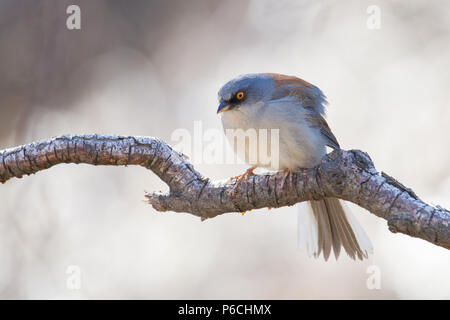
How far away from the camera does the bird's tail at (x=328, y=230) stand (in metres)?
3.88

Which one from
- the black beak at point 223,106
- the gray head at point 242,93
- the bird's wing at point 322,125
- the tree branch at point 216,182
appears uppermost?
the gray head at point 242,93

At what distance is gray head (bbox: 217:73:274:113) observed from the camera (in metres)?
3.76

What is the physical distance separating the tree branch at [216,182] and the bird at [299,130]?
326mm

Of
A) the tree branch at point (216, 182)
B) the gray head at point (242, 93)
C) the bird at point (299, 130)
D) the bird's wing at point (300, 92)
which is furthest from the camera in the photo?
the bird's wing at point (300, 92)

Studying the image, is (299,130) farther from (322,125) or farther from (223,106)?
(223,106)

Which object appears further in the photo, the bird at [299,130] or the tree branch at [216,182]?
the bird at [299,130]

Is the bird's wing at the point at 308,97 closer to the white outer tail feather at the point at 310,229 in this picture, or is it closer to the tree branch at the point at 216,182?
the white outer tail feather at the point at 310,229

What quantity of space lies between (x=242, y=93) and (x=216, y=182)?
86 cm

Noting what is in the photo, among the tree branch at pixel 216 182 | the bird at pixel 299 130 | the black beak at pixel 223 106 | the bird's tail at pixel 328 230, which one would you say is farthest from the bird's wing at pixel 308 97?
the tree branch at pixel 216 182

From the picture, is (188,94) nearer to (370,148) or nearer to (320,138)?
(370,148)

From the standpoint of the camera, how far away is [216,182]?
329 cm

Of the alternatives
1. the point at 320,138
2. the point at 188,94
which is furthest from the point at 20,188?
the point at 320,138

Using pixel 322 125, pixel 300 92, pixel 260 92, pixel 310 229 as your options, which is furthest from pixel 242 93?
pixel 310 229

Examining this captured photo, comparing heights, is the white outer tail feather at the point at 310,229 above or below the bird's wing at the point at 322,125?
below
